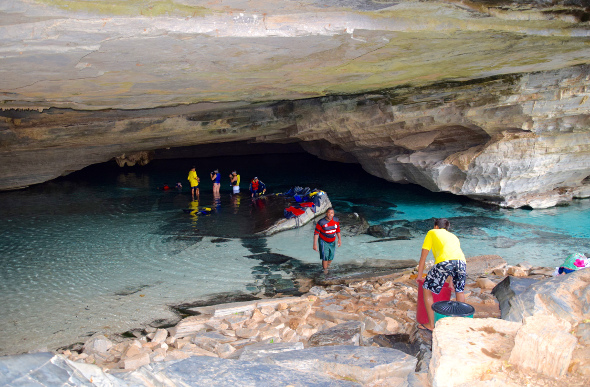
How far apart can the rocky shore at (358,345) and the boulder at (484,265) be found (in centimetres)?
85

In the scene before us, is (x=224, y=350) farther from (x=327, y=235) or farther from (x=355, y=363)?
(x=327, y=235)

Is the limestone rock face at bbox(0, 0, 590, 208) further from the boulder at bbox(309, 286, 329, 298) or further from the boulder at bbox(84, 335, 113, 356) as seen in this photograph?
the boulder at bbox(309, 286, 329, 298)

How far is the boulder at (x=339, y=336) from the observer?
400 centimetres

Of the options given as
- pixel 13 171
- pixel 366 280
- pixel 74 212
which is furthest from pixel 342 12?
pixel 13 171

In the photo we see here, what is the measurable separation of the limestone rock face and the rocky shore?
2798mm

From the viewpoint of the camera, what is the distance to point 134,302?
6.21 metres

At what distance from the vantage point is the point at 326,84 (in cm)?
781

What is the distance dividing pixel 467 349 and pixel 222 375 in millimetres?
1447

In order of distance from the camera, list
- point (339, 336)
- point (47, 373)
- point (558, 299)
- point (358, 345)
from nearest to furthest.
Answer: point (47, 373) < point (558, 299) < point (358, 345) < point (339, 336)

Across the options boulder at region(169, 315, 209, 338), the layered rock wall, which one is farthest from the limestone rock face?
boulder at region(169, 315, 209, 338)

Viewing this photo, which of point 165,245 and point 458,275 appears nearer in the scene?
point 458,275

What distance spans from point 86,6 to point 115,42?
0.63 metres

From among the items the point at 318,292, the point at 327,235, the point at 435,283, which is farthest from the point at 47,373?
the point at 327,235

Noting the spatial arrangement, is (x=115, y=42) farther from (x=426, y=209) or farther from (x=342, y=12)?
(x=426, y=209)
